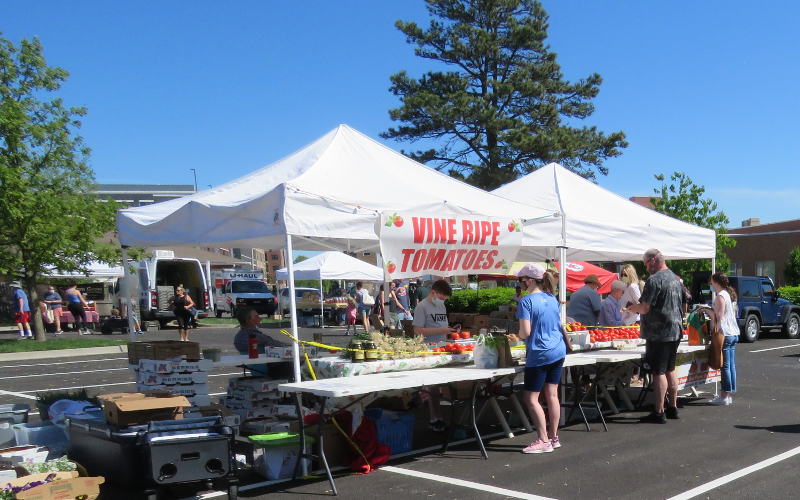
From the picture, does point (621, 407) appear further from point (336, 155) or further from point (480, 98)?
point (480, 98)

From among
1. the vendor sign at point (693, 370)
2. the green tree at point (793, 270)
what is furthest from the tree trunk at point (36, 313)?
the green tree at point (793, 270)

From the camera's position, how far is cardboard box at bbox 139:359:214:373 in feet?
23.5

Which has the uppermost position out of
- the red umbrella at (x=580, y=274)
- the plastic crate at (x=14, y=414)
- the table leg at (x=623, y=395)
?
the red umbrella at (x=580, y=274)

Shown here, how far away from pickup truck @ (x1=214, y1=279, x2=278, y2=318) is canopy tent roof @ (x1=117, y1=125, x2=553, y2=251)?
25.4 metres

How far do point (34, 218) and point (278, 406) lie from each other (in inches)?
553

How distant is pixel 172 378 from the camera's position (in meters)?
7.21

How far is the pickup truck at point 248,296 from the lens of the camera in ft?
111

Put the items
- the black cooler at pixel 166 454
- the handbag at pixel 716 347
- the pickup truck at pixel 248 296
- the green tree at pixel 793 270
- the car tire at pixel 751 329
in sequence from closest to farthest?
1. the black cooler at pixel 166 454
2. the handbag at pixel 716 347
3. the car tire at pixel 751 329
4. the pickup truck at pixel 248 296
5. the green tree at pixel 793 270

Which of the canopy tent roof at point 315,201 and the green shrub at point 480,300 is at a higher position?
the canopy tent roof at point 315,201

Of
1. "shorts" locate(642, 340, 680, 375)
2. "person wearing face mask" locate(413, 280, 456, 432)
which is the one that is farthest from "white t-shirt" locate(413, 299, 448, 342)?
"shorts" locate(642, 340, 680, 375)

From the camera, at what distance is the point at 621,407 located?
9414mm

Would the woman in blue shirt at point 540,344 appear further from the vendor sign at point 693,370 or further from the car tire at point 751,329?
the car tire at point 751,329

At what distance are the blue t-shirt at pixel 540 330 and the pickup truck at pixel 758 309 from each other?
47.6ft

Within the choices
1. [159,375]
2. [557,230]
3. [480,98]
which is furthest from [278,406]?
[480,98]
